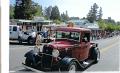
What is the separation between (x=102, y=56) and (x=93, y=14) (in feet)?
3.53

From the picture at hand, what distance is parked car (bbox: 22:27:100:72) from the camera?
26.7 ft

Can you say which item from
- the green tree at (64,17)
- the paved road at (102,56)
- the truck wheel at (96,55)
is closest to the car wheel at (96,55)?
the truck wheel at (96,55)

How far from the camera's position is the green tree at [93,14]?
8.81 m

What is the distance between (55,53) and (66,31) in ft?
2.17

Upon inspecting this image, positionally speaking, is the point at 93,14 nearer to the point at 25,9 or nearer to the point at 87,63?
the point at 87,63

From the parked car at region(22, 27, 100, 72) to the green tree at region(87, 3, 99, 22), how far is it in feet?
1.34

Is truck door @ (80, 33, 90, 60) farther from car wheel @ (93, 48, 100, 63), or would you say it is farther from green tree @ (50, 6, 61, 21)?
green tree @ (50, 6, 61, 21)

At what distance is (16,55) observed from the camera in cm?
841

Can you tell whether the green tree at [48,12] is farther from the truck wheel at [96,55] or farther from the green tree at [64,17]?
the truck wheel at [96,55]

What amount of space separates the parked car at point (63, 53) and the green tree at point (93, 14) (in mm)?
409

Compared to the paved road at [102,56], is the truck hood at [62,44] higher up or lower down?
higher up

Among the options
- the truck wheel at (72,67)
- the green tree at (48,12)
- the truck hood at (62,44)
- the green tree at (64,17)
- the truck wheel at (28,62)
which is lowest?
the truck wheel at (72,67)

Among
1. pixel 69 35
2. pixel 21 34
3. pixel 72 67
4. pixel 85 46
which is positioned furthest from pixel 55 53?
pixel 21 34

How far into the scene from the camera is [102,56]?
9164 millimetres
